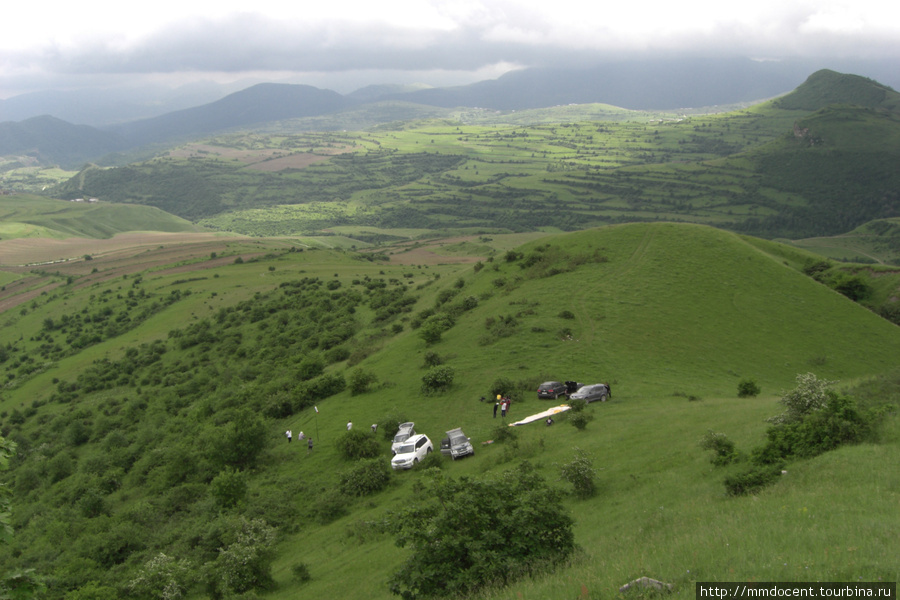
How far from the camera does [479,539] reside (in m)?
15.2

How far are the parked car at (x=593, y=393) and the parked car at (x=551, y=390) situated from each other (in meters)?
1.27

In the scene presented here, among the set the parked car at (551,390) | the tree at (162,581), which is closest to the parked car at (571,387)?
the parked car at (551,390)

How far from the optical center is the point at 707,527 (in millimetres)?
15102

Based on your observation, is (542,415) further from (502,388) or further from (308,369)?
(308,369)

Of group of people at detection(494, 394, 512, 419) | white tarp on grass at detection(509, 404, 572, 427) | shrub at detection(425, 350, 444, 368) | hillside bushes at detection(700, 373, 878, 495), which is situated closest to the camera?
hillside bushes at detection(700, 373, 878, 495)

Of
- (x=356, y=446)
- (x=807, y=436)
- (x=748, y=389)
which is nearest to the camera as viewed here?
(x=807, y=436)

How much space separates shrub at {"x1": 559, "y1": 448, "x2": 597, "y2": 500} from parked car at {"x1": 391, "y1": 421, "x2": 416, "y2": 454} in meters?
13.9

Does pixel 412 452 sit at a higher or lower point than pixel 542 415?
lower

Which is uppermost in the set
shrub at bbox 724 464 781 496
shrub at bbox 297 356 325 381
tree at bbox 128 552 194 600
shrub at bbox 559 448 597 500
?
shrub at bbox 724 464 781 496

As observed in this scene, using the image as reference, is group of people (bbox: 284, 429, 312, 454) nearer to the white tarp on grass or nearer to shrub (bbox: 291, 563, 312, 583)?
the white tarp on grass

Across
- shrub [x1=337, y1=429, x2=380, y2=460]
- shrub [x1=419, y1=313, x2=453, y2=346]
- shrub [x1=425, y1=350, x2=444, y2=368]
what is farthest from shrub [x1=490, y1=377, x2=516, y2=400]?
shrub [x1=419, y1=313, x2=453, y2=346]

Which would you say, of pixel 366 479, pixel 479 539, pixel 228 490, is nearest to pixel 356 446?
pixel 366 479

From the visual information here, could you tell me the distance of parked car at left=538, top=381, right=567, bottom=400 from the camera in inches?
1539

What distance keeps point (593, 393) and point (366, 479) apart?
17.0m
